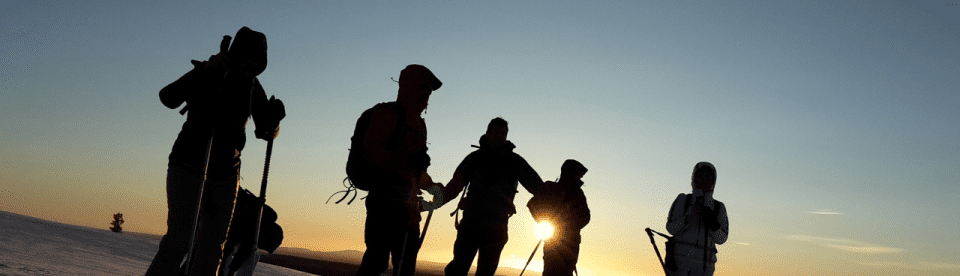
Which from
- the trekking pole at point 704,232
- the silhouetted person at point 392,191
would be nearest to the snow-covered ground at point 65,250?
the silhouetted person at point 392,191

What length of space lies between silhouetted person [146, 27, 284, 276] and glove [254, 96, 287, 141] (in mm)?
10

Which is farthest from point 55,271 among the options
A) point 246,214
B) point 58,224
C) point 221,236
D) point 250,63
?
point 58,224

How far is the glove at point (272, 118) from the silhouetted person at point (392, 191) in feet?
2.35

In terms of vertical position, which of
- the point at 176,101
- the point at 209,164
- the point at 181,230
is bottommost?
the point at 181,230

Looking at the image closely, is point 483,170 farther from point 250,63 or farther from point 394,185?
point 250,63

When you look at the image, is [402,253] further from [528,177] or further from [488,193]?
[528,177]

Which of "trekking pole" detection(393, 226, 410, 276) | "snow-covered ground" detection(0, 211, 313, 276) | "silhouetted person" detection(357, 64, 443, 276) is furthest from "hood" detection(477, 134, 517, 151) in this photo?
"snow-covered ground" detection(0, 211, 313, 276)

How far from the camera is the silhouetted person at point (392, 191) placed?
4.48 m

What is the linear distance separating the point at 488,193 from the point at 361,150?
232 centimetres

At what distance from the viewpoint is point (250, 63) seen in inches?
180

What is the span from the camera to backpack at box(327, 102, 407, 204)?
4.51 m

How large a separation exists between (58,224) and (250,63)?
26.9ft

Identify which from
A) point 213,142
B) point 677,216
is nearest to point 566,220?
point 677,216

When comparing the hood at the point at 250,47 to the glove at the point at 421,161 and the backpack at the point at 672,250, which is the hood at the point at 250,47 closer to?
the glove at the point at 421,161
